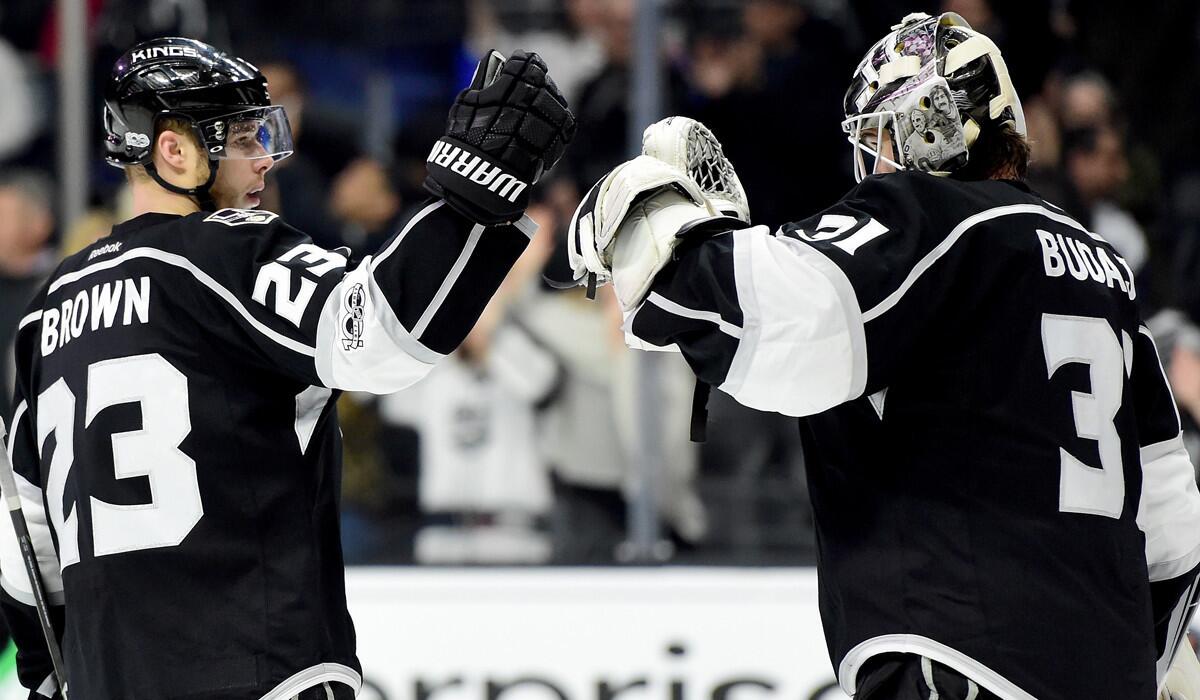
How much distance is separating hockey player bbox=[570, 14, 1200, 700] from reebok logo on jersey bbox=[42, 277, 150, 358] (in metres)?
0.73

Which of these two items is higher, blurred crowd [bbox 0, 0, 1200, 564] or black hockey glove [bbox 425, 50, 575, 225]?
black hockey glove [bbox 425, 50, 575, 225]

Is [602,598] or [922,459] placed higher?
[922,459]

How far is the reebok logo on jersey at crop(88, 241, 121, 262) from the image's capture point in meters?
2.52

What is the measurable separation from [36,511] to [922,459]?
1550mm

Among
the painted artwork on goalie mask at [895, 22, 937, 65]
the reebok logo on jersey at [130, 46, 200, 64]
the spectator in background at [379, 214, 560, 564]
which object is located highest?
the painted artwork on goalie mask at [895, 22, 937, 65]

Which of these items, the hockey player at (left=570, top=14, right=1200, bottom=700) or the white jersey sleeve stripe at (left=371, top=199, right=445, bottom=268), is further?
the white jersey sleeve stripe at (left=371, top=199, right=445, bottom=268)

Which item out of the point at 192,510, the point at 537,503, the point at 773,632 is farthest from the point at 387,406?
the point at 192,510

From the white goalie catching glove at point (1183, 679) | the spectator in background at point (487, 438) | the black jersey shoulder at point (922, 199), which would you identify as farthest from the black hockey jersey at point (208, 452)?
the spectator in background at point (487, 438)

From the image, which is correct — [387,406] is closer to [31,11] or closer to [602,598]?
[602,598]

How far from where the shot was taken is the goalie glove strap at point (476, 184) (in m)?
2.20

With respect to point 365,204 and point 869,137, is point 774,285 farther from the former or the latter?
point 365,204

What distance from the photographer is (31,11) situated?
19.5 ft

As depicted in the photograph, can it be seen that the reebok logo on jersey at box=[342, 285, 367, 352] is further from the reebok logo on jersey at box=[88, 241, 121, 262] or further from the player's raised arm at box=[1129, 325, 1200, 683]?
the player's raised arm at box=[1129, 325, 1200, 683]

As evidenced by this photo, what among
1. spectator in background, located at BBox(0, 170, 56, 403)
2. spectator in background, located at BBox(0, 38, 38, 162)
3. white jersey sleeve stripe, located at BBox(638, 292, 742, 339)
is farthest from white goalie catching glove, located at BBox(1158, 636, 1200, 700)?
spectator in background, located at BBox(0, 38, 38, 162)
